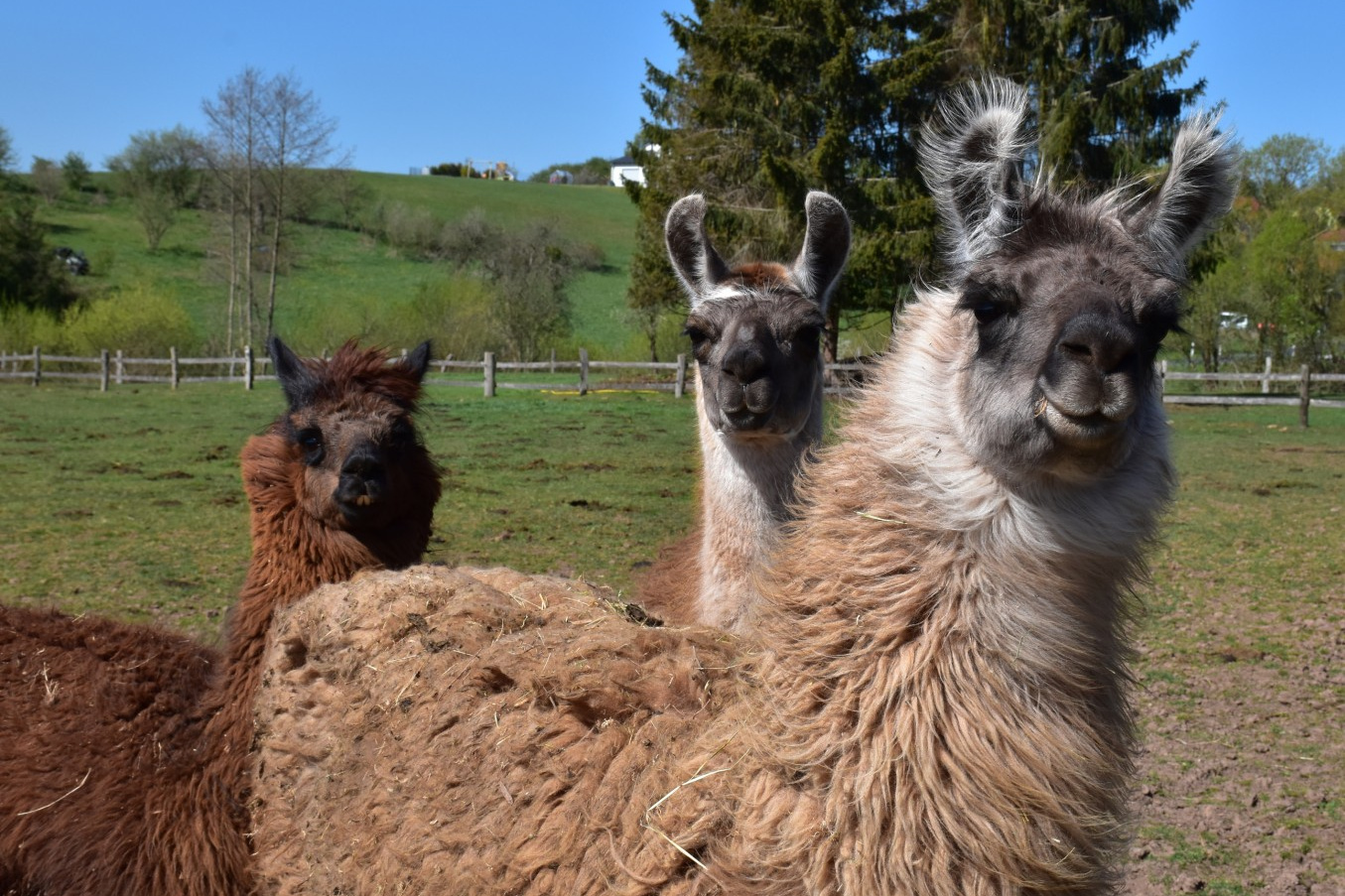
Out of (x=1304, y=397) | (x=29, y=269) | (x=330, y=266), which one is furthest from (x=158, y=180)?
(x=1304, y=397)

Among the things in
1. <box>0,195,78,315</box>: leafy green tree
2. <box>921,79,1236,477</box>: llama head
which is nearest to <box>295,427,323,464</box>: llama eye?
<box>921,79,1236,477</box>: llama head

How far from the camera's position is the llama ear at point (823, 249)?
5.04m

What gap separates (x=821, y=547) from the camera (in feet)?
7.71

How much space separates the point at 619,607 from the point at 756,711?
0.99 meters

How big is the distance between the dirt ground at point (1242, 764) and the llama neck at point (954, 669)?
266cm

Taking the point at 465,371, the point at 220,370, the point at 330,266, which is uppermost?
the point at 330,266

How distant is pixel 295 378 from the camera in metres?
4.58

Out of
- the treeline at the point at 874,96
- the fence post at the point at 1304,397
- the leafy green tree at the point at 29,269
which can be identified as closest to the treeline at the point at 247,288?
the leafy green tree at the point at 29,269

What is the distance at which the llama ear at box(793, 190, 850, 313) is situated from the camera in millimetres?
5039

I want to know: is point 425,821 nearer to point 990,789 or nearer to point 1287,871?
point 990,789

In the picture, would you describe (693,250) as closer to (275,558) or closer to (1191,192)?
(275,558)

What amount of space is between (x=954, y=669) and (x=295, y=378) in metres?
3.38

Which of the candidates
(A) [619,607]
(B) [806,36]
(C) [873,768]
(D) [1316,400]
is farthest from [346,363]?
(D) [1316,400]

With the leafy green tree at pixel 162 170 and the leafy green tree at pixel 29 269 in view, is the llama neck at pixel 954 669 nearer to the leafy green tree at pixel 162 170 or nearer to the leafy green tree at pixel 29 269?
the leafy green tree at pixel 29 269
